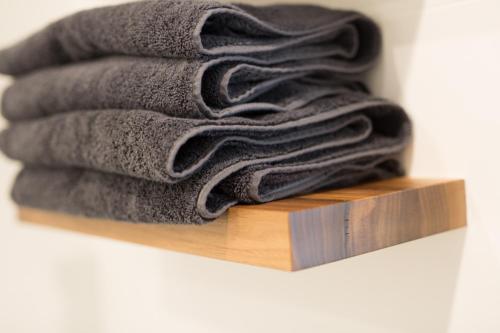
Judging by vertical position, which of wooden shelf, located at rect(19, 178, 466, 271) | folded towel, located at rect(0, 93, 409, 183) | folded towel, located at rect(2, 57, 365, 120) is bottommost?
wooden shelf, located at rect(19, 178, 466, 271)

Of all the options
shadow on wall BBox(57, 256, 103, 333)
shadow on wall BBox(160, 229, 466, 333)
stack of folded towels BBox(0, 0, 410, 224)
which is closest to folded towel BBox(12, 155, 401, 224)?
stack of folded towels BBox(0, 0, 410, 224)

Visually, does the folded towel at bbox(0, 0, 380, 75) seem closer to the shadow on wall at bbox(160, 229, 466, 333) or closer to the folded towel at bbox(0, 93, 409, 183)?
the folded towel at bbox(0, 93, 409, 183)

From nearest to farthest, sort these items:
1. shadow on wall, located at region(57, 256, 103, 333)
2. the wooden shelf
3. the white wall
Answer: the wooden shelf < the white wall < shadow on wall, located at region(57, 256, 103, 333)

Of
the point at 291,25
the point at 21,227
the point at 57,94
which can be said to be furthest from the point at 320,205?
the point at 21,227

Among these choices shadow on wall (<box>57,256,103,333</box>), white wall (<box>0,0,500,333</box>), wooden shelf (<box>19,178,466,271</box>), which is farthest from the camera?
shadow on wall (<box>57,256,103,333</box>)

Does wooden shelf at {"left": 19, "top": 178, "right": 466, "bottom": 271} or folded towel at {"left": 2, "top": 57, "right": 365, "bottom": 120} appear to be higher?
folded towel at {"left": 2, "top": 57, "right": 365, "bottom": 120}

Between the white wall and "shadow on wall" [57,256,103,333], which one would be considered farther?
"shadow on wall" [57,256,103,333]

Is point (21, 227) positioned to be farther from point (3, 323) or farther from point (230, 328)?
point (230, 328)

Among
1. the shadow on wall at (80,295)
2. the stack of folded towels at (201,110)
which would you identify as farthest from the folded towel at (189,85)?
the shadow on wall at (80,295)

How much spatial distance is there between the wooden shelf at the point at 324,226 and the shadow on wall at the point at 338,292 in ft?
0.24

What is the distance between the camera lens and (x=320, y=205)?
0.48 m

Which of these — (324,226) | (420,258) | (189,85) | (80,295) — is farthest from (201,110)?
(80,295)

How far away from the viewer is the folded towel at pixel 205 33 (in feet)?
1.71

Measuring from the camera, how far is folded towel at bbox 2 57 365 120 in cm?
52
